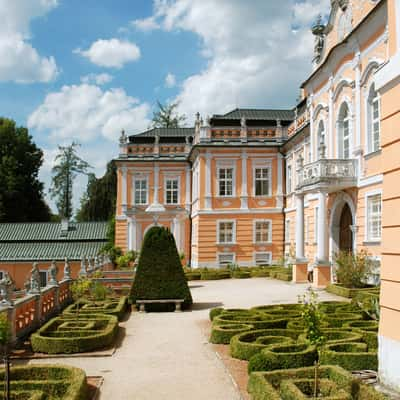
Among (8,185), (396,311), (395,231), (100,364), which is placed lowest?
(100,364)

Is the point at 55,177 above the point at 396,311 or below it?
above

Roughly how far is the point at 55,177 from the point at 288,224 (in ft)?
95.1

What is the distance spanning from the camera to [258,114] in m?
34.3

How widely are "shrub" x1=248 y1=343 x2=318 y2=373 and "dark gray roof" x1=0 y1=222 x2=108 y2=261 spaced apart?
28469 millimetres

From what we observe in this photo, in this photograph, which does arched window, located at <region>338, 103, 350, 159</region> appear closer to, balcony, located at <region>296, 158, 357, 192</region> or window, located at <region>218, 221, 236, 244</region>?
balcony, located at <region>296, 158, 357, 192</region>

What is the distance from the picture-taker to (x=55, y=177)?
5166 centimetres

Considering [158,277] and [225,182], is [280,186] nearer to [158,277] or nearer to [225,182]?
[225,182]

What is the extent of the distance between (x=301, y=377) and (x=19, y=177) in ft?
134

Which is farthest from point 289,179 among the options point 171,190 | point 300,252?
point 300,252

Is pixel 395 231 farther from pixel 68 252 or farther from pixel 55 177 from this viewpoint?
pixel 55 177

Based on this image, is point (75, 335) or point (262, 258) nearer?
point (75, 335)

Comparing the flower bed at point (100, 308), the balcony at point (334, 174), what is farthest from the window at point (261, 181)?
the flower bed at point (100, 308)

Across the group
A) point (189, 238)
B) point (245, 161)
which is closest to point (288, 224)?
point (245, 161)

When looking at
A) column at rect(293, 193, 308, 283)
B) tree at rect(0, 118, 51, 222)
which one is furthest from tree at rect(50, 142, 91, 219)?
column at rect(293, 193, 308, 283)
